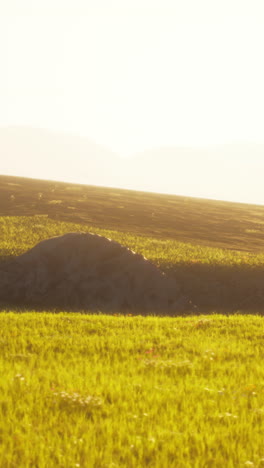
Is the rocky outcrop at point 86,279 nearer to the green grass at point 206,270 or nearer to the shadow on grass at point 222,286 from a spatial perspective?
the shadow on grass at point 222,286

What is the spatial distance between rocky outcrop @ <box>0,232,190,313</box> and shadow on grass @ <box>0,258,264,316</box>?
0.37 metres

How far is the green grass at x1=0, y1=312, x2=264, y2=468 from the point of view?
623cm

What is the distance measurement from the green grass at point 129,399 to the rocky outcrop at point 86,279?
889cm

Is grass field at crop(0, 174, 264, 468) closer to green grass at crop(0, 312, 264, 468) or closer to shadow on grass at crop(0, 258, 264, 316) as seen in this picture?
green grass at crop(0, 312, 264, 468)

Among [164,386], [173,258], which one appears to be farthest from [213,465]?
[173,258]

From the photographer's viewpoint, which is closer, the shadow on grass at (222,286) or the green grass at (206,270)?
the shadow on grass at (222,286)

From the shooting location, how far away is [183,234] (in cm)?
4816

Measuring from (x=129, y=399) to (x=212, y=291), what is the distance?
17271 millimetres

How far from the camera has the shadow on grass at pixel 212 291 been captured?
22.4m

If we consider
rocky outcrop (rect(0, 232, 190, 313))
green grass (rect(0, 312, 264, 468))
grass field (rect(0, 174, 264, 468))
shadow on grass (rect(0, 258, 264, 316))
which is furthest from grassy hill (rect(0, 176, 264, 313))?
green grass (rect(0, 312, 264, 468))

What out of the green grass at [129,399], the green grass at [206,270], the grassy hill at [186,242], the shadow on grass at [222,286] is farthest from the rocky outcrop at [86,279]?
the green grass at [129,399]

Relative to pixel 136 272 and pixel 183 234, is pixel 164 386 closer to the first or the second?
pixel 136 272

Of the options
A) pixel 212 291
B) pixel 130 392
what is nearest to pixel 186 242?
pixel 212 291

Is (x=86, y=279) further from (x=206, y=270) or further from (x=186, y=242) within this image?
(x=186, y=242)
